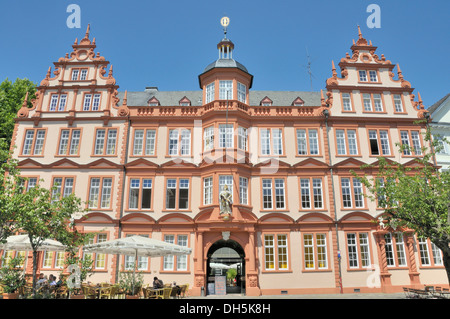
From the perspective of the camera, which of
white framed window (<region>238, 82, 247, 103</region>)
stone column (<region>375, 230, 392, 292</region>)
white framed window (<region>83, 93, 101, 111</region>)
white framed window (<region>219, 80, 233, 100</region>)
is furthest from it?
white framed window (<region>83, 93, 101, 111</region>)

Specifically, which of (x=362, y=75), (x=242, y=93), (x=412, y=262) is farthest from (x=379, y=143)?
(x=242, y=93)

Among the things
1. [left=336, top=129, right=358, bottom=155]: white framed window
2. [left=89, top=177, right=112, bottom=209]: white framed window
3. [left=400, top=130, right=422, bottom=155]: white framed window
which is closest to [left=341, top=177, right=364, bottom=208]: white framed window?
[left=336, top=129, right=358, bottom=155]: white framed window

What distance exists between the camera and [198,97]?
31406 mm

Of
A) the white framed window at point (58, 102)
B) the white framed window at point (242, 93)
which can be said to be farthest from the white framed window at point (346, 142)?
the white framed window at point (58, 102)

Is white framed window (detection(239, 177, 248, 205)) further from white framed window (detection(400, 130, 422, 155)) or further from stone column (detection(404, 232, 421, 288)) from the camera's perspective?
white framed window (detection(400, 130, 422, 155))

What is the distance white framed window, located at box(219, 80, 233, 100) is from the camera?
2686 centimetres

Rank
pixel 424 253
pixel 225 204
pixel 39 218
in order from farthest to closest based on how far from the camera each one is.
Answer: pixel 424 253 < pixel 225 204 < pixel 39 218

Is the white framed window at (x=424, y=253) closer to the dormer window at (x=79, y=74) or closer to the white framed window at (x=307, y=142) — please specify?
the white framed window at (x=307, y=142)

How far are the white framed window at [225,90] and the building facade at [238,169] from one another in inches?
3.7

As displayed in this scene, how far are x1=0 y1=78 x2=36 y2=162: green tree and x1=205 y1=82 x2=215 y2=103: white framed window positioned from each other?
672 inches

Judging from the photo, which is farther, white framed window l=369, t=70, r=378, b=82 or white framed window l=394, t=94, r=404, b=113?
white framed window l=369, t=70, r=378, b=82

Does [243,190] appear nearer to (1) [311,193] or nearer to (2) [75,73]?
(1) [311,193]

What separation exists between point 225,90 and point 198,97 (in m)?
5.05
